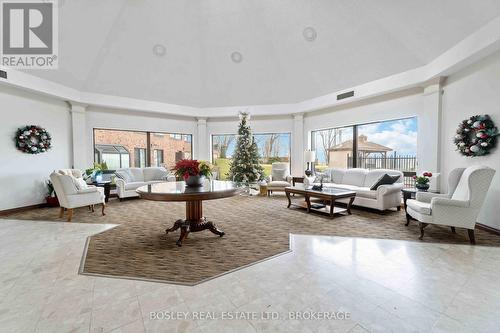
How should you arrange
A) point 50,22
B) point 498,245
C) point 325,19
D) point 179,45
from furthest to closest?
point 179,45
point 325,19
point 50,22
point 498,245

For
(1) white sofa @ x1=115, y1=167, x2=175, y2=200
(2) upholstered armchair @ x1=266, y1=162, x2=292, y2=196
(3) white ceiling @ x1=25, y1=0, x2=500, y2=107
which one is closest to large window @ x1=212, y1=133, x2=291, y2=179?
(2) upholstered armchair @ x1=266, y1=162, x2=292, y2=196

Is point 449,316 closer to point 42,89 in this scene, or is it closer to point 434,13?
point 434,13

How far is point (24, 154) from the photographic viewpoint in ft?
18.2

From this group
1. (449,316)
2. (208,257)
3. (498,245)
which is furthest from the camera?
(498,245)

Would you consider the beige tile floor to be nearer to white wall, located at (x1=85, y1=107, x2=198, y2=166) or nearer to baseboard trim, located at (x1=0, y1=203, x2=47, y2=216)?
baseboard trim, located at (x1=0, y1=203, x2=47, y2=216)

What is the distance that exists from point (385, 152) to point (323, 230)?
4.06m

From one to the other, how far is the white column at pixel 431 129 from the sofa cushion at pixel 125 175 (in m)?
7.95

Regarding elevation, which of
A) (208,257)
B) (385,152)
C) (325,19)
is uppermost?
(325,19)

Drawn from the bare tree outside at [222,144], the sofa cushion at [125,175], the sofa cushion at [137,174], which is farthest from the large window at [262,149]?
the sofa cushion at [125,175]

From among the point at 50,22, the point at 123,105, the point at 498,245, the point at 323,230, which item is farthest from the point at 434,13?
the point at 123,105

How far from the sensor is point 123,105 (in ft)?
23.8

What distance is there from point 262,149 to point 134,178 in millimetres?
4828

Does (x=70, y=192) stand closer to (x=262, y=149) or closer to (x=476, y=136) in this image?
(x=262, y=149)

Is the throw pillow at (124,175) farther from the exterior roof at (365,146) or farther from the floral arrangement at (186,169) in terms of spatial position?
the exterior roof at (365,146)
